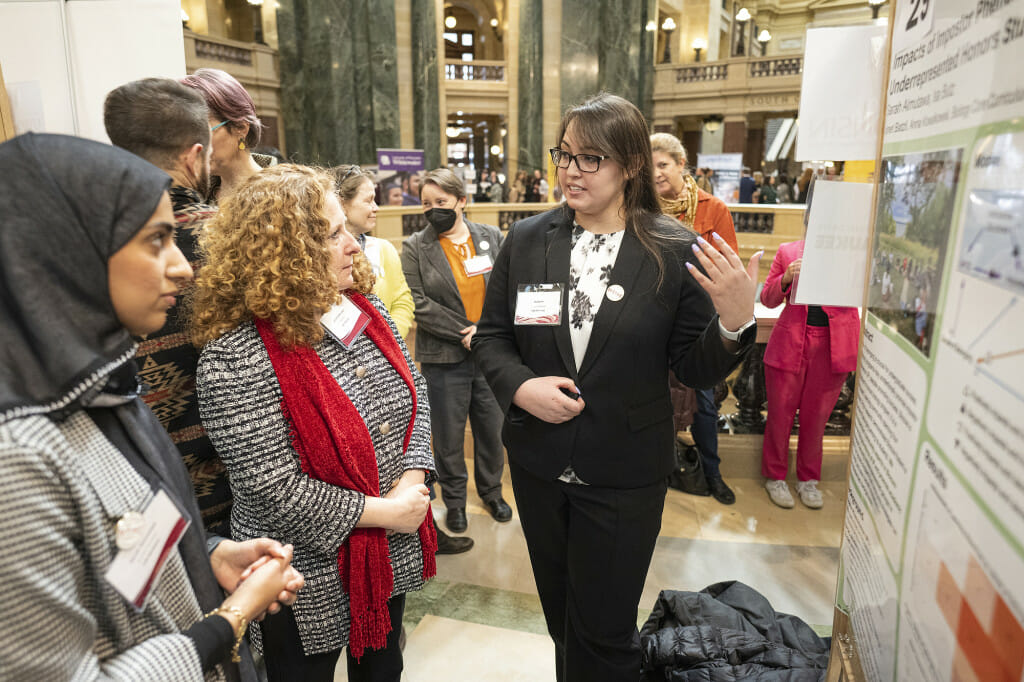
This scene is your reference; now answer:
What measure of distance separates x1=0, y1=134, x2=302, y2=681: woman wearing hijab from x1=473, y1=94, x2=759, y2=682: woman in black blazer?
Answer: 95cm

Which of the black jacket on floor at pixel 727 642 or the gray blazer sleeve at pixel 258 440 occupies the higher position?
the gray blazer sleeve at pixel 258 440

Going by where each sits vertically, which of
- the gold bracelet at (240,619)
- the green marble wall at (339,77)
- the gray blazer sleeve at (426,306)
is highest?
the green marble wall at (339,77)

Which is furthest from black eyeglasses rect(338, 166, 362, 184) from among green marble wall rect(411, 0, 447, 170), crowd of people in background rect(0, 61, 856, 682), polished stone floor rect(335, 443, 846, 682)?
green marble wall rect(411, 0, 447, 170)

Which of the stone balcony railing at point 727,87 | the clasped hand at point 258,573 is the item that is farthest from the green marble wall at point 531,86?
the clasped hand at point 258,573

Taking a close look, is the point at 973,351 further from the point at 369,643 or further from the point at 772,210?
the point at 772,210

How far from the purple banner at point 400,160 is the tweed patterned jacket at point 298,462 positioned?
8.39 meters

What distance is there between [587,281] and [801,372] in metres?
2.27

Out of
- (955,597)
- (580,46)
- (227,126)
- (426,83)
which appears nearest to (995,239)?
(955,597)

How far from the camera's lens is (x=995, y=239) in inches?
29.0

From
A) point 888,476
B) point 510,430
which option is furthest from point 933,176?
point 510,430

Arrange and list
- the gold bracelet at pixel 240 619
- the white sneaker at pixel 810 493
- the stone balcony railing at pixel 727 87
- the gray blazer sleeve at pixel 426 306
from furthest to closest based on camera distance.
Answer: the stone balcony railing at pixel 727 87
the white sneaker at pixel 810 493
the gray blazer sleeve at pixel 426 306
the gold bracelet at pixel 240 619

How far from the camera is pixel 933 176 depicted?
3.09 feet

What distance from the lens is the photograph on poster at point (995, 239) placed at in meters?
0.69

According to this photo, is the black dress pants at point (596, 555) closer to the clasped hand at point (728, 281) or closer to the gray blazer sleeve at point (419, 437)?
the gray blazer sleeve at point (419, 437)
